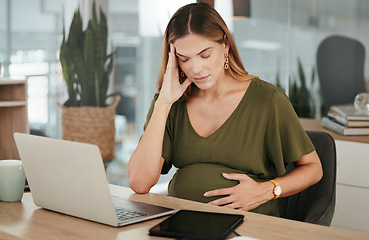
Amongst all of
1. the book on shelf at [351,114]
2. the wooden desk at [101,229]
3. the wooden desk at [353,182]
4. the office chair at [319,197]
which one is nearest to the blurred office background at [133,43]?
the book on shelf at [351,114]

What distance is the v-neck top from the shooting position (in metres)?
1.89

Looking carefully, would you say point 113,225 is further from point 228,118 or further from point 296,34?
point 296,34

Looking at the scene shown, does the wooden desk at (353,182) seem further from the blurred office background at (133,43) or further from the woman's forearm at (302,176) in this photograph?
the woman's forearm at (302,176)

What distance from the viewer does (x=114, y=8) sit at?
15.2 ft

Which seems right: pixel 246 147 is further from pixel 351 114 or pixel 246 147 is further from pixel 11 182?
pixel 351 114

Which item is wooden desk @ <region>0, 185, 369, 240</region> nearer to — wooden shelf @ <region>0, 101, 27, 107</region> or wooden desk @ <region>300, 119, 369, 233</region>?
wooden desk @ <region>300, 119, 369, 233</region>

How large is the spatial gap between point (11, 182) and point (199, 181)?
2.04 ft

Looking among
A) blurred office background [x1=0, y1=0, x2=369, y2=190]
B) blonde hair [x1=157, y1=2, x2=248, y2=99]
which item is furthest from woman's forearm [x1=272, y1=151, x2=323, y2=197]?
blurred office background [x1=0, y1=0, x2=369, y2=190]

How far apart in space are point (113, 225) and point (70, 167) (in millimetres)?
193

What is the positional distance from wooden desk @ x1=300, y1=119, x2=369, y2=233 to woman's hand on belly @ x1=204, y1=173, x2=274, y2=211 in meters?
1.25

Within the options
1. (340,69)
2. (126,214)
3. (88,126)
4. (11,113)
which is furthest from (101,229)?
(88,126)

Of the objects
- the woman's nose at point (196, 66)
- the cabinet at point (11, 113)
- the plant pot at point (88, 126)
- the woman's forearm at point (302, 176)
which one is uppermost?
the woman's nose at point (196, 66)

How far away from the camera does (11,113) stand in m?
3.44

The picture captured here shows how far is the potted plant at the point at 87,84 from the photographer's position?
14.1 ft
